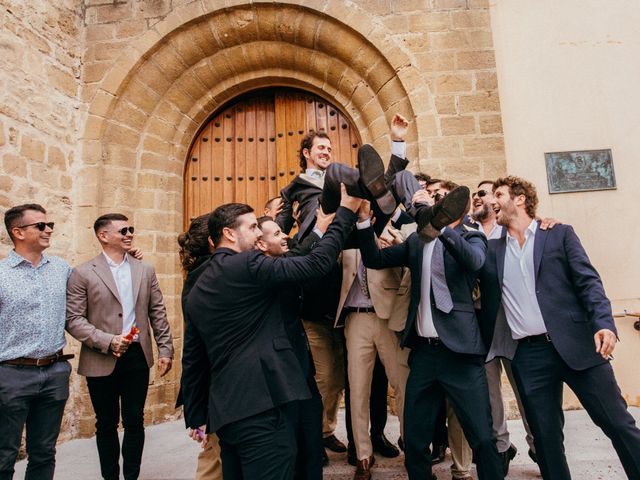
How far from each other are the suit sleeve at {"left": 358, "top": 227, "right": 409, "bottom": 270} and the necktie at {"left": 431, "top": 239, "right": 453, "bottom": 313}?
185 millimetres

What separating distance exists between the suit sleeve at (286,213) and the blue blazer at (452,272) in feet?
2.76

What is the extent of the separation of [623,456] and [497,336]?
2.65 ft

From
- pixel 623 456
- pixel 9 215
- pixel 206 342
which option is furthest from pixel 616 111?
pixel 9 215

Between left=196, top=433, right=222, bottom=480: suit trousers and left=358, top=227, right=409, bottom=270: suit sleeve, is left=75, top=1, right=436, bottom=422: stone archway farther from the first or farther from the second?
left=196, top=433, right=222, bottom=480: suit trousers

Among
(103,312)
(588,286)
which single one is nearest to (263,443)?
(103,312)

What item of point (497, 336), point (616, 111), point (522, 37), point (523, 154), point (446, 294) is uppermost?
point (522, 37)

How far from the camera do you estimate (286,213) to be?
11.1ft

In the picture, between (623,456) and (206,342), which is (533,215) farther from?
(206,342)

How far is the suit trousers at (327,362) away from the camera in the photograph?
326 cm

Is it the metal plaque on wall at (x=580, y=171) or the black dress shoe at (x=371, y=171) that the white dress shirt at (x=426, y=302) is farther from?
the metal plaque on wall at (x=580, y=171)

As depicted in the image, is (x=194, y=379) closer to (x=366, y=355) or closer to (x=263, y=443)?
(x=263, y=443)

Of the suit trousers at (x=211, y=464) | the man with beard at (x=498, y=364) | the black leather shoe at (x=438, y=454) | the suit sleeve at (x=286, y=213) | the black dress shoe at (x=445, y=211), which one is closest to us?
the black dress shoe at (x=445, y=211)

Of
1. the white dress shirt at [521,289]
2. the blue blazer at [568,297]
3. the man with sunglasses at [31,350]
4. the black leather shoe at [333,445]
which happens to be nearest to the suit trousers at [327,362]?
the black leather shoe at [333,445]

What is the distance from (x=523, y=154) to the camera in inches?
182
